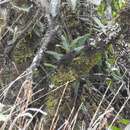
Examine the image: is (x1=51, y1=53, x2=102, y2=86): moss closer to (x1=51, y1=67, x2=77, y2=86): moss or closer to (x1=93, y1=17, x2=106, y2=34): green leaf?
(x1=51, y1=67, x2=77, y2=86): moss

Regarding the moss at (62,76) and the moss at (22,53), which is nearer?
the moss at (62,76)

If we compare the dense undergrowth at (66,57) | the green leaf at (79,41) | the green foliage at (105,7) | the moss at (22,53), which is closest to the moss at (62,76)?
the dense undergrowth at (66,57)

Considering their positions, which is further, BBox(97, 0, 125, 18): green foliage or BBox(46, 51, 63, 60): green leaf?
BBox(97, 0, 125, 18): green foliage

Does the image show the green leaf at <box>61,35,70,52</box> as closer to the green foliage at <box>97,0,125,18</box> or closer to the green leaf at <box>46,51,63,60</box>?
the green leaf at <box>46,51,63,60</box>

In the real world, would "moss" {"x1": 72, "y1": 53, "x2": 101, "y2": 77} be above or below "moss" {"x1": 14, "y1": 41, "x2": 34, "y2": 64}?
below

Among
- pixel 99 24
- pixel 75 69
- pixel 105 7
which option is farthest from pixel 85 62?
pixel 105 7

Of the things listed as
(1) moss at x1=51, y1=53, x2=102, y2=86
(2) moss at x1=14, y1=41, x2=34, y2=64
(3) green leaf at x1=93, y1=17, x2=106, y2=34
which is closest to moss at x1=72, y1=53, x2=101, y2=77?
(1) moss at x1=51, y1=53, x2=102, y2=86

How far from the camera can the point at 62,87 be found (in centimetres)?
185

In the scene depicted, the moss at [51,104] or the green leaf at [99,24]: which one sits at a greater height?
the green leaf at [99,24]

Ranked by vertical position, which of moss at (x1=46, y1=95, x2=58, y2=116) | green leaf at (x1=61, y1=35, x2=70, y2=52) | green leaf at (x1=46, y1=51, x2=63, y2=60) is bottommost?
moss at (x1=46, y1=95, x2=58, y2=116)

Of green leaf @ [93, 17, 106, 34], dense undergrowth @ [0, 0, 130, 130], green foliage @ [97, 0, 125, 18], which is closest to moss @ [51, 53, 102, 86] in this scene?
dense undergrowth @ [0, 0, 130, 130]

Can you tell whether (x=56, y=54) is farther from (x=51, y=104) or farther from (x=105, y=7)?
(x=105, y=7)

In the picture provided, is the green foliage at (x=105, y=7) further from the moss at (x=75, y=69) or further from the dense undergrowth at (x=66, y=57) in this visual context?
the moss at (x=75, y=69)

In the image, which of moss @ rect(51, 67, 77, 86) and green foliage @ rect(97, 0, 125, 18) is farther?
green foliage @ rect(97, 0, 125, 18)
